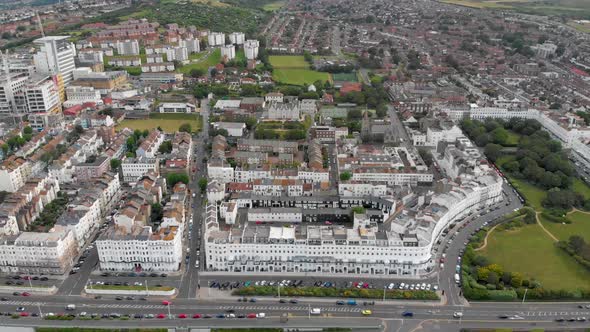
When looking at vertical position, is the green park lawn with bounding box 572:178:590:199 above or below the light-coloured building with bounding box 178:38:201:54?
below

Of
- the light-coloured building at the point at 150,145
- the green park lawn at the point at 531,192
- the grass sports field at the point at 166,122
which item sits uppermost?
the light-coloured building at the point at 150,145

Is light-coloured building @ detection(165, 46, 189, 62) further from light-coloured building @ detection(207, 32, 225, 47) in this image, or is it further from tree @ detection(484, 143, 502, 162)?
tree @ detection(484, 143, 502, 162)

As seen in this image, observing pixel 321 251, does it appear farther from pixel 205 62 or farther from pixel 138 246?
pixel 205 62

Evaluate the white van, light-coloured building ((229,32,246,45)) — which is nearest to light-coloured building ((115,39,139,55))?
light-coloured building ((229,32,246,45))

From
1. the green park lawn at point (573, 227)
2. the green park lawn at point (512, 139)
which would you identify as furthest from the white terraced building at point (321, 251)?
the green park lawn at point (512, 139)

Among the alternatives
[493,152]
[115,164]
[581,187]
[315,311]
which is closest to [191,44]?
[115,164]

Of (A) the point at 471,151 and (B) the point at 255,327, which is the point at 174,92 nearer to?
(A) the point at 471,151

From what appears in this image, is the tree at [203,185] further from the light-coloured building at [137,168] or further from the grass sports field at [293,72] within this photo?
the grass sports field at [293,72]
